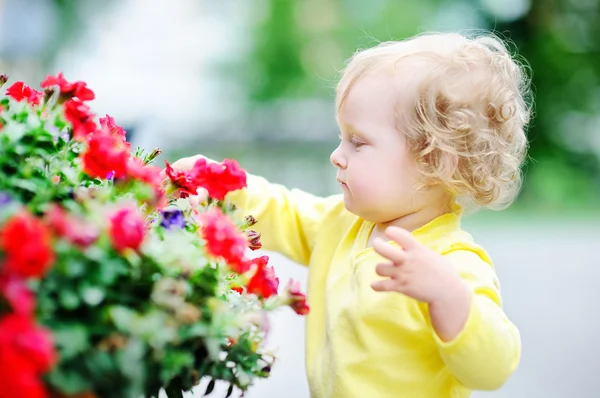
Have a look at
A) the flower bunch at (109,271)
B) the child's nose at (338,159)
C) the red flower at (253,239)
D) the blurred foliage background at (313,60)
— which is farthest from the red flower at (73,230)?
the blurred foliage background at (313,60)

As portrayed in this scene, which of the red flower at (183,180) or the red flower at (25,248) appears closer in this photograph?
the red flower at (25,248)

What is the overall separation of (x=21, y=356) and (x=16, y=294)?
5 centimetres

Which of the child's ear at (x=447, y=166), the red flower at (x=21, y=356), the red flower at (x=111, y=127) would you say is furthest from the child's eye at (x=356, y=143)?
the red flower at (x=21, y=356)

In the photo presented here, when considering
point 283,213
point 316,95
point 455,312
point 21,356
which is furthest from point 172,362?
point 316,95

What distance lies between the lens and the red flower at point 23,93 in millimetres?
1113

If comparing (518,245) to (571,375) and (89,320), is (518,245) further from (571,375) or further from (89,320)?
(89,320)

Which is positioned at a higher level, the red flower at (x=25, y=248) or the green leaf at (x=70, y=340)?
the red flower at (x=25, y=248)

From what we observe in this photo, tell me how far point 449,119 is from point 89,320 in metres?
0.73

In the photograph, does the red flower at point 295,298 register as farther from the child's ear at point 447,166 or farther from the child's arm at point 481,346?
the child's ear at point 447,166

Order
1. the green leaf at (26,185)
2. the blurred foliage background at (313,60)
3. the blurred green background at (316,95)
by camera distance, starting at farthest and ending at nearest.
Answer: the blurred foliage background at (313,60), the blurred green background at (316,95), the green leaf at (26,185)

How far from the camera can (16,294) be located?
68 cm

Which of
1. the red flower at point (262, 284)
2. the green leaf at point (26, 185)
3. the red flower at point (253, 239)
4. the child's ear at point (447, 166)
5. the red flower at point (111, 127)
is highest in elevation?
the child's ear at point (447, 166)

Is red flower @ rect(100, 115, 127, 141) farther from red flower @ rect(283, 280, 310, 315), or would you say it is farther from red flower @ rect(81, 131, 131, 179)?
red flower @ rect(283, 280, 310, 315)

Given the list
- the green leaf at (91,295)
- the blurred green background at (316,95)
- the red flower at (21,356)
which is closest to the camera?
the red flower at (21,356)
